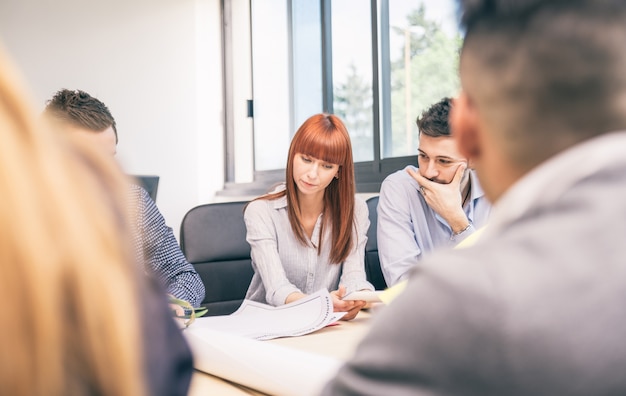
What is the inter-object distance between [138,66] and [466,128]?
3652 millimetres

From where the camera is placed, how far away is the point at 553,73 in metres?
0.50

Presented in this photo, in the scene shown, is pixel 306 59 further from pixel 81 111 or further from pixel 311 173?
pixel 81 111

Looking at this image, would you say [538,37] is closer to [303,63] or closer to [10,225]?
[10,225]

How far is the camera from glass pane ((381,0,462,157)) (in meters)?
2.83

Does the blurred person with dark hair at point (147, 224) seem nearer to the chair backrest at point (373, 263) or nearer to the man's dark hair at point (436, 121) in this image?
the chair backrest at point (373, 263)

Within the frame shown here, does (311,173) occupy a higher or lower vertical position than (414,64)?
lower

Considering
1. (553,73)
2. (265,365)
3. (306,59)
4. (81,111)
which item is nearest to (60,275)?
(553,73)

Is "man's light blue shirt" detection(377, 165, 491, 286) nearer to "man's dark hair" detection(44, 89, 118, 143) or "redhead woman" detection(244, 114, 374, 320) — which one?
"redhead woman" detection(244, 114, 374, 320)

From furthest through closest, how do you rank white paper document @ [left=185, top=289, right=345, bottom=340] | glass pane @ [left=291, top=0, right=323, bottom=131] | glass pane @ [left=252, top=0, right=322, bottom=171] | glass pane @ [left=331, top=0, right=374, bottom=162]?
glass pane @ [left=252, top=0, right=322, bottom=171]
glass pane @ [left=291, top=0, right=323, bottom=131]
glass pane @ [left=331, top=0, right=374, bottom=162]
white paper document @ [left=185, top=289, right=345, bottom=340]

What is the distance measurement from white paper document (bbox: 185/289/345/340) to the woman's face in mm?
690

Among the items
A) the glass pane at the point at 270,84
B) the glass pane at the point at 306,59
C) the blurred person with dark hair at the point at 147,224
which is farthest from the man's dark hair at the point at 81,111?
the glass pane at the point at 270,84

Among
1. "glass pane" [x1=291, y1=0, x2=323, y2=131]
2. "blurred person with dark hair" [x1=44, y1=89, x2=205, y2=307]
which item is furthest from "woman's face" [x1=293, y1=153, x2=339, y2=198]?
"glass pane" [x1=291, y1=0, x2=323, y2=131]

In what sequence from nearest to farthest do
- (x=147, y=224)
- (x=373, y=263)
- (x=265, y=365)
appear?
(x=265, y=365) < (x=147, y=224) < (x=373, y=263)

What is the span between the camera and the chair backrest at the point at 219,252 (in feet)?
7.40
